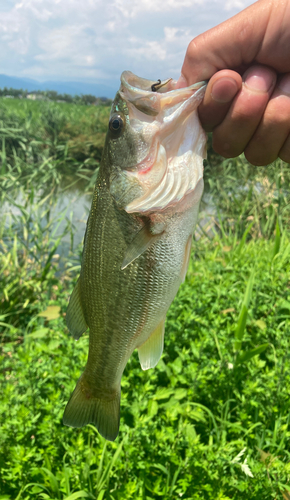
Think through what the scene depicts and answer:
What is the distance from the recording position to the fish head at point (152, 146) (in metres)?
1.47

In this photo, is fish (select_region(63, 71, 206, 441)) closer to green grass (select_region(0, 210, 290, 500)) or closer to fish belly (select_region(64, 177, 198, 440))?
fish belly (select_region(64, 177, 198, 440))

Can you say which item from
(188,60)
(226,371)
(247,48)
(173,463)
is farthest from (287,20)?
(173,463)

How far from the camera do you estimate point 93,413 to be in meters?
1.61

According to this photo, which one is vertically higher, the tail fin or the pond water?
the pond water

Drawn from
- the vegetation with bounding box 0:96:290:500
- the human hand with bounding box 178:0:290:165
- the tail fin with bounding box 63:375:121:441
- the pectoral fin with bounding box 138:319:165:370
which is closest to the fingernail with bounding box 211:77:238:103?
the human hand with bounding box 178:0:290:165

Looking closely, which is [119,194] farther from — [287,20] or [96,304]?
[287,20]

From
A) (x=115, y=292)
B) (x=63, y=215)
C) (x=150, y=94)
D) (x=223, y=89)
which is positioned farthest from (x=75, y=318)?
(x=63, y=215)

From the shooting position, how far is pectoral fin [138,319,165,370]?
1616mm

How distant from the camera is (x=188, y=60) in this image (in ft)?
5.33

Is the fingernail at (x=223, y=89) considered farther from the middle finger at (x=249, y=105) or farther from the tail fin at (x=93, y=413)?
the tail fin at (x=93, y=413)

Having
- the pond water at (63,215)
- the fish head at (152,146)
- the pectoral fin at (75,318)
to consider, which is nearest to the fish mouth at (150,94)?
the fish head at (152,146)

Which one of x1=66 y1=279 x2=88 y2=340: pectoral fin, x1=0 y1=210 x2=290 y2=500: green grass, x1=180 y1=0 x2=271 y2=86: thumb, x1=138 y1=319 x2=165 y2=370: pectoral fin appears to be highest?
x1=180 y1=0 x2=271 y2=86: thumb

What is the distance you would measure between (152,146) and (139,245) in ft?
1.49

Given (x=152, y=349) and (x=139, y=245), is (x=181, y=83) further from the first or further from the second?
(x=152, y=349)
